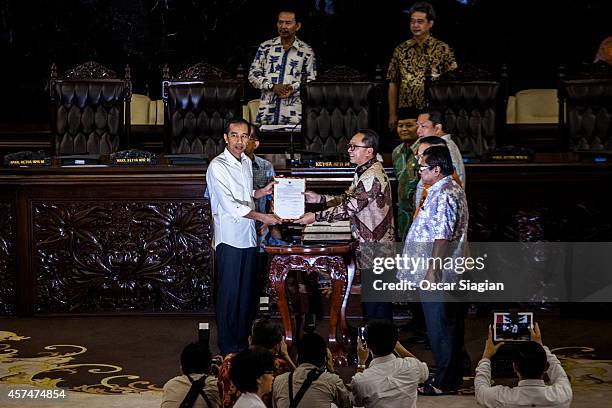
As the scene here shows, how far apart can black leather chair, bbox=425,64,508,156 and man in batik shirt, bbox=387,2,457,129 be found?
0.26 meters

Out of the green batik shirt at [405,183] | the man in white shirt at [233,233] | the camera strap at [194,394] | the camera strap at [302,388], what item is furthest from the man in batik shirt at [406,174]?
the camera strap at [194,394]

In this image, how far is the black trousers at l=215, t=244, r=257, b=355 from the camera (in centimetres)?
603

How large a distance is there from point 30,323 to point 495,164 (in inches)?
116

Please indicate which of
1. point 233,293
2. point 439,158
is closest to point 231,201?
point 233,293

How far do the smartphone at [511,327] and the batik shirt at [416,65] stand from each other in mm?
3792

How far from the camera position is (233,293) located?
19.8ft

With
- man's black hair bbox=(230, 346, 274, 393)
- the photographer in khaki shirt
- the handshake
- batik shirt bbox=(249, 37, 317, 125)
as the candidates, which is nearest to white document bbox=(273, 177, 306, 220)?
the photographer in khaki shirt

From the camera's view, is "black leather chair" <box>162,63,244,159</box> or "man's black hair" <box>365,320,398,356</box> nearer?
"man's black hair" <box>365,320,398,356</box>

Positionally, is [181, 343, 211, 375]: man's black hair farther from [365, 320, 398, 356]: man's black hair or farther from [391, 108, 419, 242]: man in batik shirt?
[391, 108, 419, 242]: man in batik shirt

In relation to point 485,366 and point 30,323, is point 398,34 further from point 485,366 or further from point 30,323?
point 485,366

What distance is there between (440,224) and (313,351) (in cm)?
131

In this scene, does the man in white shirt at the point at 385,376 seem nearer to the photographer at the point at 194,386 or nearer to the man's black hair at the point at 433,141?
the photographer at the point at 194,386

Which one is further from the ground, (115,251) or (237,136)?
(237,136)

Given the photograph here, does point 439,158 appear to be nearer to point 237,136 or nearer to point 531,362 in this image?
point 237,136
